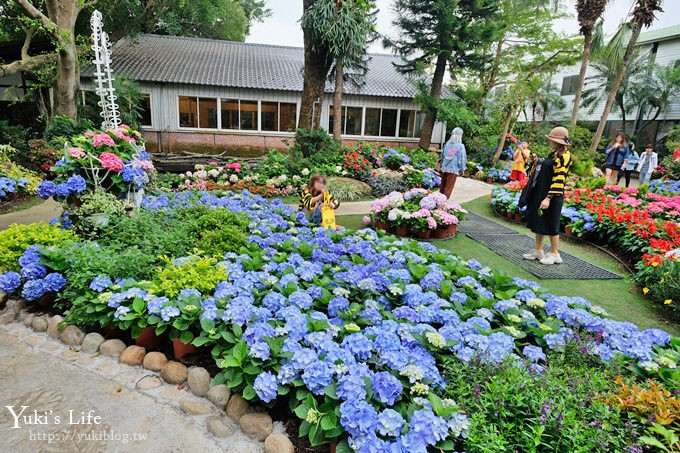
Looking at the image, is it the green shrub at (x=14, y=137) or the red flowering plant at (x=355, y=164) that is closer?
the red flowering plant at (x=355, y=164)

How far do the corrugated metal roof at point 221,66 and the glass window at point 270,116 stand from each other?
2.64ft

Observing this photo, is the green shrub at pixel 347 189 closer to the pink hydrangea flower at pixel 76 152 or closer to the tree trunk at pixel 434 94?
the pink hydrangea flower at pixel 76 152

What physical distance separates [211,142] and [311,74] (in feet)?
26.8

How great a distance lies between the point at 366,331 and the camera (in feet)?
8.24

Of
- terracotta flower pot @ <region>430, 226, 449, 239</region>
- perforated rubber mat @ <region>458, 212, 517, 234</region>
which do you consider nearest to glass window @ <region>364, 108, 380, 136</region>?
perforated rubber mat @ <region>458, 212, 517, 234</region>

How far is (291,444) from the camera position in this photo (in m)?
2.06

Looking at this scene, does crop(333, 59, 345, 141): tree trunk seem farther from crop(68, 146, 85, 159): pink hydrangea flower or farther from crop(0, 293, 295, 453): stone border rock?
crop(0, 293, 295, 453): stone border rock

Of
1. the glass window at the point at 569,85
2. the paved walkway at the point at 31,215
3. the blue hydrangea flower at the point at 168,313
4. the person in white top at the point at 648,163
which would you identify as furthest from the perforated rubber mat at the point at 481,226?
the glass window at the point at 569,85

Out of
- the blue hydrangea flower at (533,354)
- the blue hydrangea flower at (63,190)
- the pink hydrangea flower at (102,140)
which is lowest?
the blue hydrangea flower at (533,354)

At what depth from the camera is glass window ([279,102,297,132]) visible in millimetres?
17128

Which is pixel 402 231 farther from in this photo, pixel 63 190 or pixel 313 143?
pixel 313 143

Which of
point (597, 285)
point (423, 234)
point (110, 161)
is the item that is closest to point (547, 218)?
point (597, 285)

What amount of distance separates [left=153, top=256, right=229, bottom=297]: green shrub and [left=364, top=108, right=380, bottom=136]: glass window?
16.0 meters

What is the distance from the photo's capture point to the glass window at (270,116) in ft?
55.6
